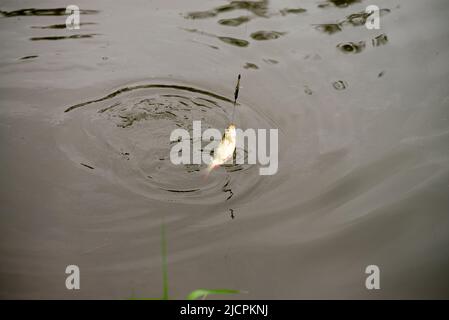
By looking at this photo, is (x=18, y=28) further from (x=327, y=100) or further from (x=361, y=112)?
(x=361, y=112)

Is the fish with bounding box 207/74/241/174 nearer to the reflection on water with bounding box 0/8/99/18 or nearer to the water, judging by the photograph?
the water

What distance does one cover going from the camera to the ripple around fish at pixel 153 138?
2.42 meters

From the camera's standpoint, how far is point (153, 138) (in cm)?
272

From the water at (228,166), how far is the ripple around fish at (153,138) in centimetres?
1

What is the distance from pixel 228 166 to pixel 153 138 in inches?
20.9

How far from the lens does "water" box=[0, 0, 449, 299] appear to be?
2104 mm

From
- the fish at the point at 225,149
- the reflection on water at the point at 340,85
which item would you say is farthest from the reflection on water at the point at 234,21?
the fish at the point at 225,149

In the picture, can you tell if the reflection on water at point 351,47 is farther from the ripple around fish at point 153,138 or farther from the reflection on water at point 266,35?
the ripple around fish at point 153,138

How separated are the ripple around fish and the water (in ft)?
0.04

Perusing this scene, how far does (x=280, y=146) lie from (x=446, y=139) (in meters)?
1.02

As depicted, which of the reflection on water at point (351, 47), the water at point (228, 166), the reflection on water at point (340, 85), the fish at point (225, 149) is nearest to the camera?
the water at point (228, 166)

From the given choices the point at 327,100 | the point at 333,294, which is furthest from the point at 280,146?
the point at 333,294

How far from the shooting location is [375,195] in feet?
7.98

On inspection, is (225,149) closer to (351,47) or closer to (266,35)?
(266,35)
